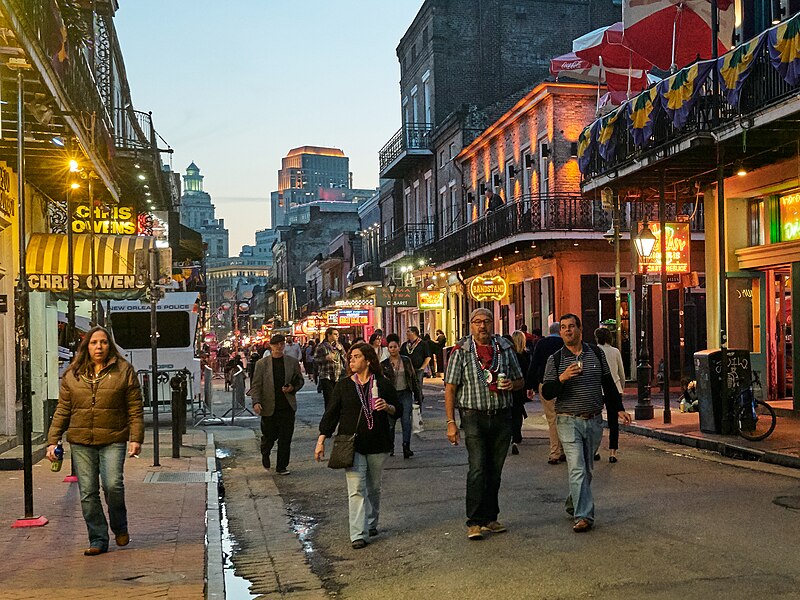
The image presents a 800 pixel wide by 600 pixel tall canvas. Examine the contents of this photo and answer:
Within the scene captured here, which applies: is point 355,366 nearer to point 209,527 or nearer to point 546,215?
point 209,527

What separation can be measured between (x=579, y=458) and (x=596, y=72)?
2094 cm

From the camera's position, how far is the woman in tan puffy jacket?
744cm

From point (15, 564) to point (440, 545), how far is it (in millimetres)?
3014

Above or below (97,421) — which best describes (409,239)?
above

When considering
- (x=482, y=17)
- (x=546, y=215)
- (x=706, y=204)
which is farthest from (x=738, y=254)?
(x=482, y=17)

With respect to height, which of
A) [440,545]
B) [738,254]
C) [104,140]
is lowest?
[440,545]

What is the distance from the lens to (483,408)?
26.0ft

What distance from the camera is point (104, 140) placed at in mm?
14617

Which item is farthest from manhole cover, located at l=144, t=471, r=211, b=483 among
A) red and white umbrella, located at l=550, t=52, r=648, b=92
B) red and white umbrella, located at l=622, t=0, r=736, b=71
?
red and white umbrella, located at l=550, t=52, r=648, b=92

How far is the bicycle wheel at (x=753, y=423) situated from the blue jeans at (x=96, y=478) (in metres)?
8.96

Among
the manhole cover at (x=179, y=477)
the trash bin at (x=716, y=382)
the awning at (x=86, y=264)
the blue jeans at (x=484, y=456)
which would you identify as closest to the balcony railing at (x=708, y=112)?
the trash bin at (x=716, y=382)

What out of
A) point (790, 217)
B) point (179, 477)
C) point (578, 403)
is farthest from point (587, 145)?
point (578, 403)

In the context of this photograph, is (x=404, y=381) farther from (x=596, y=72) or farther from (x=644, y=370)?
(x=596, y=72)

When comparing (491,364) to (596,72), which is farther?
(596,72)
